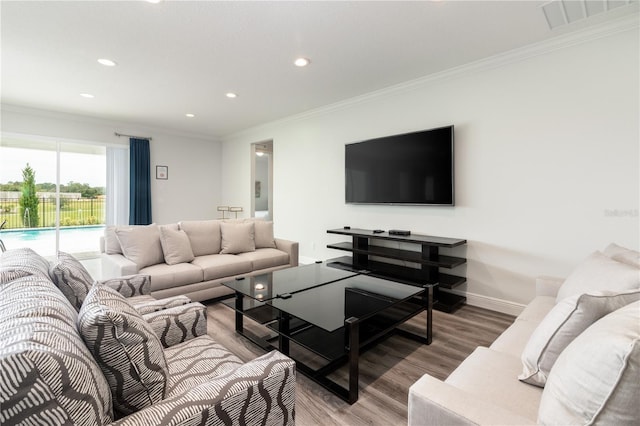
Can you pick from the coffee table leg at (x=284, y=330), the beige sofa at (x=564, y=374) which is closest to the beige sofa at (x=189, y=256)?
the coffee table leg at (x=284, y=330)

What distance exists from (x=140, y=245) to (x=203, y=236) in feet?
2.37

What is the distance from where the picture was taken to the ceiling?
2294 mm

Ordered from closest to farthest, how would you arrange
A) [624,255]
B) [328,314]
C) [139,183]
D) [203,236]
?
[624,255]
[328,314]
[203,236]
[139,183]

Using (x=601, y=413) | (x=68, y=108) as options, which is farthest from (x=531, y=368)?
(x=68, y=108)

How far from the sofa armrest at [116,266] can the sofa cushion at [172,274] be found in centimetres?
12

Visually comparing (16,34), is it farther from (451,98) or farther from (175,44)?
(451,98)

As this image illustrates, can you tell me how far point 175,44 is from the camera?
110 inches

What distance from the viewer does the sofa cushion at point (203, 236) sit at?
11.8ft

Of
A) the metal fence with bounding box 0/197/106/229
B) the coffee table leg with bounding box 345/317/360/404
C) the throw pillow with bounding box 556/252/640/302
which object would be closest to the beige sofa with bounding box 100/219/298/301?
the coffee table leg with bounding box 345/317/360/404

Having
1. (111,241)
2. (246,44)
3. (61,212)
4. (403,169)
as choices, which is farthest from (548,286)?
(61,212)

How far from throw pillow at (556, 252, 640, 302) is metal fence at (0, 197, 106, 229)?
6791 mm

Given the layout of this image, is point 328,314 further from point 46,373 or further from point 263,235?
point 263,235

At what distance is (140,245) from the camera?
3104 mm

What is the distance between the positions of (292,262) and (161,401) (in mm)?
3119
